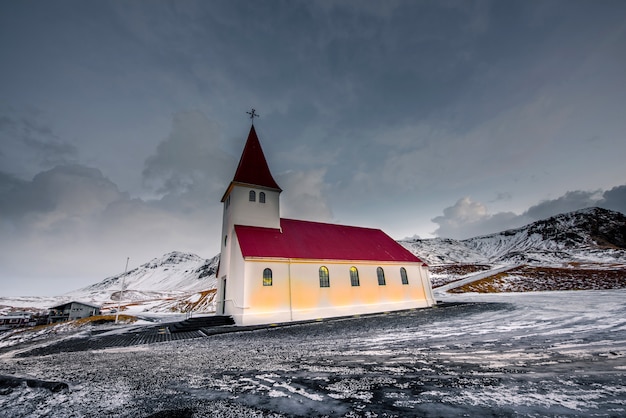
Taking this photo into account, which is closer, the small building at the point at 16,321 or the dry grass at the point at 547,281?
the dry grass at the point at 547,281

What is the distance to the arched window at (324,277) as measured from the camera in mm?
19672

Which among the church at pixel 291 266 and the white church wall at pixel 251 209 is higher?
the white church wall at pixel 251 209

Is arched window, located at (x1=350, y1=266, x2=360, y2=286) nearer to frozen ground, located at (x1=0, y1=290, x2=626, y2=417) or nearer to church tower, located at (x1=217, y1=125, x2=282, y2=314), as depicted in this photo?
church tower, located at (x1=217, y1=125, x2=282, y2=314)

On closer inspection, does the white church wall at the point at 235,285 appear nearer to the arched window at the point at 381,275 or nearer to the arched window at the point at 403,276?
the arched window at the point at 381,275

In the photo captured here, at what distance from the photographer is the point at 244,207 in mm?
20859

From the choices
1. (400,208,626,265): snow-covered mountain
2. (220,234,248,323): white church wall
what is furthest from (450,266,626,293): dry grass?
(400,208,626,265): snow-covered mountain

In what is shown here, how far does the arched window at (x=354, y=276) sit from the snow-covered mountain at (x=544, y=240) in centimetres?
10423

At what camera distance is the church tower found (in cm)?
1991

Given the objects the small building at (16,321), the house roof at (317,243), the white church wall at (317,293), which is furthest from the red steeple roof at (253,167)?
the small building at (16,321)

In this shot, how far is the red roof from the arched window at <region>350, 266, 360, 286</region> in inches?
361

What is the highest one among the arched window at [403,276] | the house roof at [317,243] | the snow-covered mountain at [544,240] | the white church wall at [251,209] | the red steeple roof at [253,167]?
the snow-covered mountain at [544,240]

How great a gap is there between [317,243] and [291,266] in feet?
12.3

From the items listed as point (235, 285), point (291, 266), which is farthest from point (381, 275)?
point (235, 285)

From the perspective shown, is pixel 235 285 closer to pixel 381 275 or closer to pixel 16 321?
pixel 381 275
